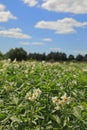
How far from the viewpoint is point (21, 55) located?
141 feet

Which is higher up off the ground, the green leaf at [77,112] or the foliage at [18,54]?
the foliage at [18,54]

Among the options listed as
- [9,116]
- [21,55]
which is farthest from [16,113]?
[21,55]

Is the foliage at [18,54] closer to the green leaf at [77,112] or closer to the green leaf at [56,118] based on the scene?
the green leaf at [56,118]

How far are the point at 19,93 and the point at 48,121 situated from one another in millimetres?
858

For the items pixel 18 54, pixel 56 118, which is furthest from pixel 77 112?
pixel 18 54

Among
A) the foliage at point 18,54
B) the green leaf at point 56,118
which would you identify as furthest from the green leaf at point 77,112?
the foliage at point 18,54

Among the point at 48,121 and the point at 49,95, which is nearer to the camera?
the point at 48,121

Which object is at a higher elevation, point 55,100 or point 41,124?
point 55,100

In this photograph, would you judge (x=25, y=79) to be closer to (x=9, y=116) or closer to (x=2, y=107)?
(x=2, y=107)

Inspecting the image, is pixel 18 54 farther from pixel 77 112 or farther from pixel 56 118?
pixel 77 112

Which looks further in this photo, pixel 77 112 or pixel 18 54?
pixel 18 54

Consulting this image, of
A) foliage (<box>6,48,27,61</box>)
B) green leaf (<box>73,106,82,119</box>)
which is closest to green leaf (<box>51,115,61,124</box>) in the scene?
green leaf (<box>73,106,82,119</box>)

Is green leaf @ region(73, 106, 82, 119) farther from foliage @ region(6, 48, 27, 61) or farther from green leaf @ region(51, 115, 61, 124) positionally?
foliage @ region(6, 48, 27, 61)

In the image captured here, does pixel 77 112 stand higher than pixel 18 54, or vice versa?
pixel 18 54
